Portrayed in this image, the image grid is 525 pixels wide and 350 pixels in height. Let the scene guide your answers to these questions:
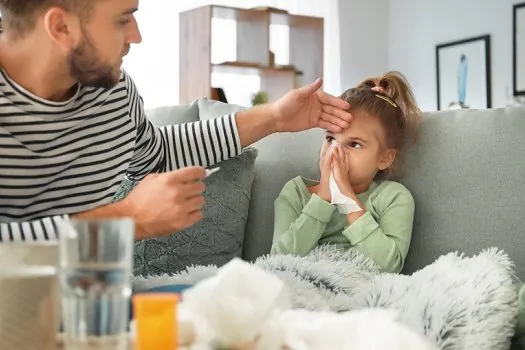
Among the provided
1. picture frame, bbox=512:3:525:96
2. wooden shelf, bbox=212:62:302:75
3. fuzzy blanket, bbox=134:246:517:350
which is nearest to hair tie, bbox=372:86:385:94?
fuzzy blanket, bbox=134:246:517:350

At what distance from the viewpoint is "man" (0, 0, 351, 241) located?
1284 millimetres

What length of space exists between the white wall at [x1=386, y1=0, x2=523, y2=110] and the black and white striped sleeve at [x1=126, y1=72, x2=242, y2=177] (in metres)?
2.97

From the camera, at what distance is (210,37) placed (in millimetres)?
4023

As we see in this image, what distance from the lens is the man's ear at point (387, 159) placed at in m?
1.74

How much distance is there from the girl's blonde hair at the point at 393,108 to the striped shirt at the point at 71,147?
0.99 feet

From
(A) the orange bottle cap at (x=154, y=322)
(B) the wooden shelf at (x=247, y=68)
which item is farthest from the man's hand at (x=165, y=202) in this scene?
(B) the wooden shelf at (x=247, y=68)

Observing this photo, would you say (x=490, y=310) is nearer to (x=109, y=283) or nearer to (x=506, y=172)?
(x=506, y=172)

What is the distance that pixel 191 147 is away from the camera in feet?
5.90

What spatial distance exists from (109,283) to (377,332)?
270 mm

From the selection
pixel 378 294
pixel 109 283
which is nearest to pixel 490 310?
pixel 378 294

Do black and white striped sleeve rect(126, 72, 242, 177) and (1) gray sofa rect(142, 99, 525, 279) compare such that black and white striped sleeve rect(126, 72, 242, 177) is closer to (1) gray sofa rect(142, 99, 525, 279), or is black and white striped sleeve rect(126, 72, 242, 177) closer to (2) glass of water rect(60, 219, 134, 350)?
(1) gray sofa rect(142, 99, 525, 279)

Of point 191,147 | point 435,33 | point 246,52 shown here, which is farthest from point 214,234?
point 435,33

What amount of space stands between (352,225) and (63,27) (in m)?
0.71

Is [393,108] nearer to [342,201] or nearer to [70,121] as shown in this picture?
[342,201]
